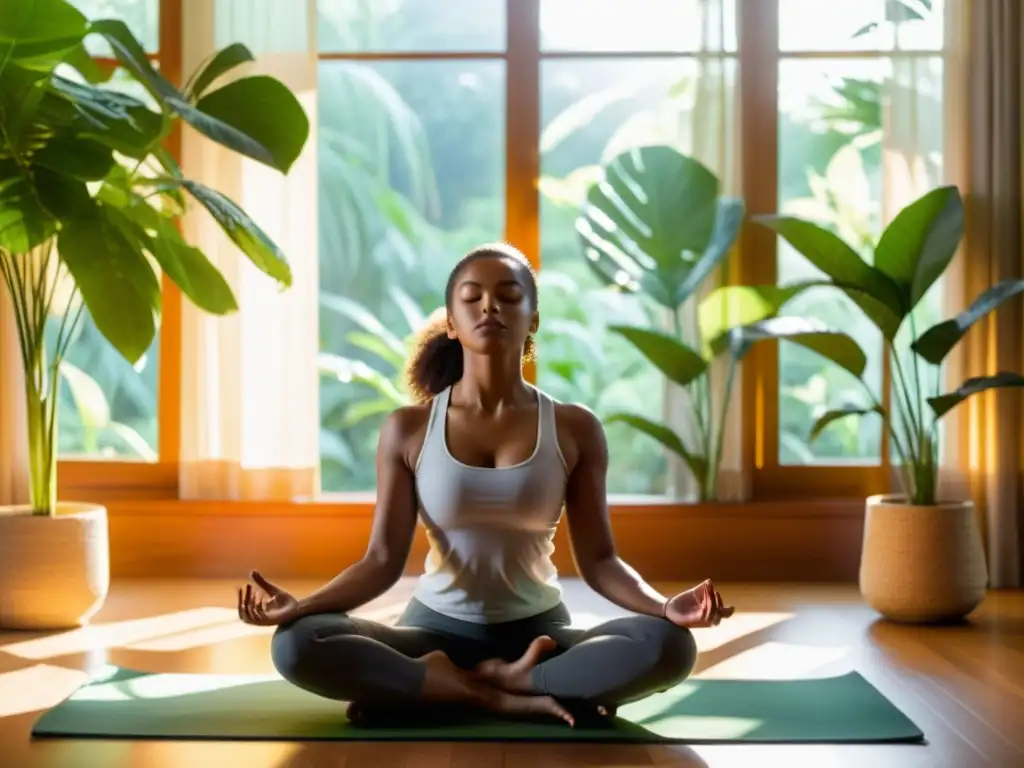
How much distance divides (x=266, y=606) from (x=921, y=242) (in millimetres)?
2164

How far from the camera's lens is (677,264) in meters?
4.25

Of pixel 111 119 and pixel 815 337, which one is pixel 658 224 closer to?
pixel 815 337

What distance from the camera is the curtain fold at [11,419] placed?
4.36m

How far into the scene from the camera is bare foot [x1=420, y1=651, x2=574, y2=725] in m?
2.44

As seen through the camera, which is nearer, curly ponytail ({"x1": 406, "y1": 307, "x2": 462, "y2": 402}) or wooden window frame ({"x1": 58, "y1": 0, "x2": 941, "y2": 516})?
curly ponytail ({"x1": 406, "y1": 307, "x2": 462, "y2": 402})

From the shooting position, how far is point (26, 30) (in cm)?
306

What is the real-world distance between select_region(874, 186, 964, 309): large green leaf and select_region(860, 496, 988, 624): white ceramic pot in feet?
1.86

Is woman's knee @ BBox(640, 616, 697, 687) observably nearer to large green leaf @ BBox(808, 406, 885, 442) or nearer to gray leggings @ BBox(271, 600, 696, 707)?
gray leggings @ BBox(271, 600, 696, 707)

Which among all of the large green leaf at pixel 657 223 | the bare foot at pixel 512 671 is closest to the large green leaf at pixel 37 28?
the bare foot at pixel 512 671

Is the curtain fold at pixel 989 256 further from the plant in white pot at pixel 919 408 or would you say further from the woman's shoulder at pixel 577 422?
the woman's shoulder at pixel 577 422

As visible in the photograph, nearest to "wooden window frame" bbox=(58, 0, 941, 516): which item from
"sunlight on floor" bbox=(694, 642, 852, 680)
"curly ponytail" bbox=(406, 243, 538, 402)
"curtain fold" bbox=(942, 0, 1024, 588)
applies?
"curtain fold" bbox=(942, 0, 1024, 588)

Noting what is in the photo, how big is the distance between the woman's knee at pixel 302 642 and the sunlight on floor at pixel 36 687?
0.56m

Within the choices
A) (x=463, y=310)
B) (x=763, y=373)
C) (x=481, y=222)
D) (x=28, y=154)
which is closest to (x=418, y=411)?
(x=463, y=310)

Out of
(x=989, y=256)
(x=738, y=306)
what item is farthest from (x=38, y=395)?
(x=989, y=256)
